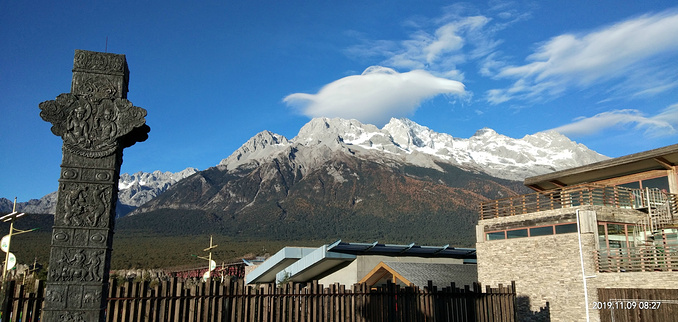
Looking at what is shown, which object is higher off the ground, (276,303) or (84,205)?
(84,205)

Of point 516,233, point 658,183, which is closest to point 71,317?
point 516,233

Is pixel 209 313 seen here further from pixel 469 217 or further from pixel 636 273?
pixel 469 217

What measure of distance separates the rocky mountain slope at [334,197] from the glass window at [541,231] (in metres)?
74.0

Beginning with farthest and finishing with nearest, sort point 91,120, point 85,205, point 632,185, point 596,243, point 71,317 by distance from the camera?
point 632,185
point 596,243
point 91,120
point 85,205
point 71,317

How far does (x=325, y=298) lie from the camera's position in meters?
11.5

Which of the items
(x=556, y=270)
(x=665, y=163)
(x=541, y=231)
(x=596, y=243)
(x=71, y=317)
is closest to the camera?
(x=71, y=317)

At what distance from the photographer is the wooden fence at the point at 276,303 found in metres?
9.52

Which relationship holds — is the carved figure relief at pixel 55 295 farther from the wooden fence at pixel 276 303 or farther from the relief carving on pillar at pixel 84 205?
the wooden fence at pixel 276 303

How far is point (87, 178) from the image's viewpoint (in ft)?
18.2

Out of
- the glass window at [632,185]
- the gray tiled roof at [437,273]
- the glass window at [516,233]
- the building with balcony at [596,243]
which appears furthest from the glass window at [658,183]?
the gray tiled roof at [437,273]

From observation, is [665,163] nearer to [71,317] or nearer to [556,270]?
[556,270]

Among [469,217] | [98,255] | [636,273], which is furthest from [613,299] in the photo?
[469,217]

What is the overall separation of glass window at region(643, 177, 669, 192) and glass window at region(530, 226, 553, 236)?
565 centimetres

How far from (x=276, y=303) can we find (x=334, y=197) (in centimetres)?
12796
